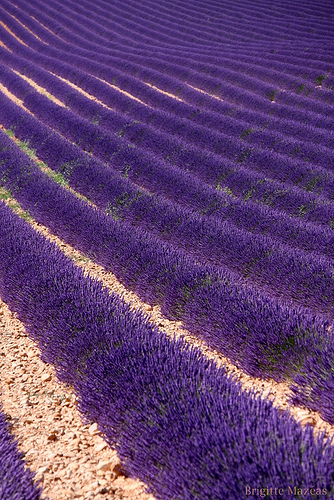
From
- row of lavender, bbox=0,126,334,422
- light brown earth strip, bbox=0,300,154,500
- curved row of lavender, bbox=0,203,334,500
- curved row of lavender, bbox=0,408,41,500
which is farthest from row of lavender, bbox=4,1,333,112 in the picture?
curved row of lavender, bbox=0,408,41,500

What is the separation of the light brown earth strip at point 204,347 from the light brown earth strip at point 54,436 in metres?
0.77

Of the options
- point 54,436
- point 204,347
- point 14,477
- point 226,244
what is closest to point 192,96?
point 226,244

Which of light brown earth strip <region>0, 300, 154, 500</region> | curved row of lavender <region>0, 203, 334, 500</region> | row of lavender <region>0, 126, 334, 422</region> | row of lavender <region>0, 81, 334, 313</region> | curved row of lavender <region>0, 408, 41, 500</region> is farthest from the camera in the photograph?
row of lavender <region>0, 81, 334, 313</region>

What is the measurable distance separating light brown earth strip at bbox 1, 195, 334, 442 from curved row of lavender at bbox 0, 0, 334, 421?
0.20ft

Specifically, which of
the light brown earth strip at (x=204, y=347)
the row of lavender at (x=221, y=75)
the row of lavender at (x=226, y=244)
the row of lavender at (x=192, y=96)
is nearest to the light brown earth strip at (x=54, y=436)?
the light brown earth strip at (x=204, y=347)

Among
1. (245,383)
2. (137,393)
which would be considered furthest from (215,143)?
(137,393)

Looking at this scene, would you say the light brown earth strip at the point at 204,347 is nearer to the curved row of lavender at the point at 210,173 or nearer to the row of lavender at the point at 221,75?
the curved row of lavender at the point at 210,173

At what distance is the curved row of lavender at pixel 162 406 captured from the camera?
1.52 meters

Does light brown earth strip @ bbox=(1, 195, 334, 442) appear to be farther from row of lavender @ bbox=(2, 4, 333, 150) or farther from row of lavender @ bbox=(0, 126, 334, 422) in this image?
row of lavender @ bbox=(2, 4, 333, 150)

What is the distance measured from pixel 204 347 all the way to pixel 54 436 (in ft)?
4.10

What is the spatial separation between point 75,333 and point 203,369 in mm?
948

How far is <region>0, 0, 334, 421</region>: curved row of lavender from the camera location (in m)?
3.03

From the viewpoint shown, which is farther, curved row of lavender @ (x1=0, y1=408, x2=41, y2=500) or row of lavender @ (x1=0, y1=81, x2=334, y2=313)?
row of lavender @ (x1=0, y1=81, x2=334, y2=313)

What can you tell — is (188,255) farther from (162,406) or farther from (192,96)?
(192,96)
